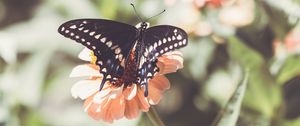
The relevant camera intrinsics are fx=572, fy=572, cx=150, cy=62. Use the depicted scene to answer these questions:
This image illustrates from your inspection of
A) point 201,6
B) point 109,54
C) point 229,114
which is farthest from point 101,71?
point 201,6

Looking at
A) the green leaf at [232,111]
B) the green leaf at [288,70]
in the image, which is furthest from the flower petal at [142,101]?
the green leaf at [288,70]

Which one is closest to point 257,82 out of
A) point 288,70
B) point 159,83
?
point 288,70

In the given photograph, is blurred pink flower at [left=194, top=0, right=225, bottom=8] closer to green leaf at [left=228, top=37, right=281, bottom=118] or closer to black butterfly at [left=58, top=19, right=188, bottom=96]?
green leaf at [left=228, top=37, right=281, bottom=118]

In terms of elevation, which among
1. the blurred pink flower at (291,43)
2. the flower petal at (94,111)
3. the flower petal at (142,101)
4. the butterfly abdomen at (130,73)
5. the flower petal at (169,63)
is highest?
the blurred pink flower at (291,43)

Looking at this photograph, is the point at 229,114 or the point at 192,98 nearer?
the point at 229,114

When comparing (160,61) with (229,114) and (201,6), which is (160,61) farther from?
(201,6)

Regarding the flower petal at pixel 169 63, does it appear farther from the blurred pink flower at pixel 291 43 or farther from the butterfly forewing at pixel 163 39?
the blurred pink flower at pixel 291 43
